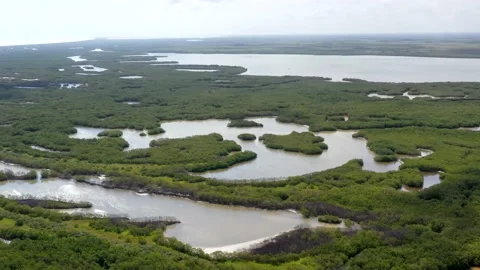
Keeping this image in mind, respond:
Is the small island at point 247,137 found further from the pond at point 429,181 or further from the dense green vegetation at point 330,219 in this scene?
the dense green vegetation at point 330,219

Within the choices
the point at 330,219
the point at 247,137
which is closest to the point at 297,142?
the point at 247,137

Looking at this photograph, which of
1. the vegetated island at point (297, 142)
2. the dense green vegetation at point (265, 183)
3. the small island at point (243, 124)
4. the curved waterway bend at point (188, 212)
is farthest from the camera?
the small island at point (243, 124)

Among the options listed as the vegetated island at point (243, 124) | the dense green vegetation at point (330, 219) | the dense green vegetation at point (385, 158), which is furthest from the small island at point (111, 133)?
the dense green vegetation at point (330, 219)

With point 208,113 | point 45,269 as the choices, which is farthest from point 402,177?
point 208,113

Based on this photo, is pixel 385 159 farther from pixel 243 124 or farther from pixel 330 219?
pixel 243 124

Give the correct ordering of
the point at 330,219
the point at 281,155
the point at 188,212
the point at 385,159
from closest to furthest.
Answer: the point at 330,219
the point at 188,212
the point at 385,159
the point at 281,155

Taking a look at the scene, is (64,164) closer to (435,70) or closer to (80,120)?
(80,120)
